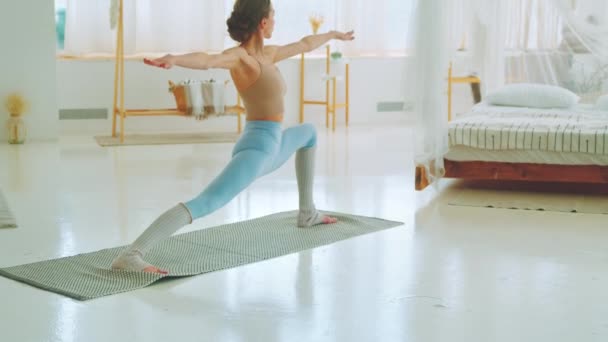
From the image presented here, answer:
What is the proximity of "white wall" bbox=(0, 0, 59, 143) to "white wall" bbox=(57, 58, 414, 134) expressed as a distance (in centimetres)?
55

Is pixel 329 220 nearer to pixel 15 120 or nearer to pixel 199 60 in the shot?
pixel 199 60

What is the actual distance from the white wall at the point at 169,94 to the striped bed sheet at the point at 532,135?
2806mm

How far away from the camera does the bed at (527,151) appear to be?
4.74 metres

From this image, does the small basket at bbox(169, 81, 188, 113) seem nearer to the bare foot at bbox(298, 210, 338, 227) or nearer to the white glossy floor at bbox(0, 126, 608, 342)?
the white glossy floor at bbox(0, 126, 608, 342)

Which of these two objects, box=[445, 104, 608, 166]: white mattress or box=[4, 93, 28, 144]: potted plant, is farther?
box=[4, 93, 28, 144]: potted plant

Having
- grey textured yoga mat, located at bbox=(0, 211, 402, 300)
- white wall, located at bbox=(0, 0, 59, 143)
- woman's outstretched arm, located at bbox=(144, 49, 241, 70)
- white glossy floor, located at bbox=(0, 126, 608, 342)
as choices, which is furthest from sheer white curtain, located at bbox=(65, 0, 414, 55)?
woman's outstretched arm, located at bbox=(144, 49, 241, 70)

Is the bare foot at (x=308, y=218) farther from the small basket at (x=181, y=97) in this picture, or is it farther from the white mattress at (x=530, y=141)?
the small basket at (x=181, y=97)

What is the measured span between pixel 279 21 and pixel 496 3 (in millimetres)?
2608

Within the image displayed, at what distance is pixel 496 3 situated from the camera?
6430 millimetres

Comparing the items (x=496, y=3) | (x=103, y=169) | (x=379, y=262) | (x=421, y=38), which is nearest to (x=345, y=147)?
(x=496, y=3)

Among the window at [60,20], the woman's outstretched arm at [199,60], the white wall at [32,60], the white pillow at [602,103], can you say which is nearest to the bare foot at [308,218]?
the woman's outstretched arm at [199,60]

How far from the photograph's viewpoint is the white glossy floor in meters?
2.66

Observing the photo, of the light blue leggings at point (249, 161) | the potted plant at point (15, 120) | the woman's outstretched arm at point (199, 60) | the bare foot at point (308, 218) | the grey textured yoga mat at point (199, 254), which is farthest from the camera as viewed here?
the potted plant at point (15, 120)

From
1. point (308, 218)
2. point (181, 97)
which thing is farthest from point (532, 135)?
point (181, 97)
